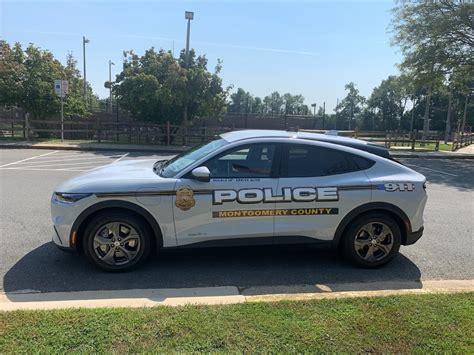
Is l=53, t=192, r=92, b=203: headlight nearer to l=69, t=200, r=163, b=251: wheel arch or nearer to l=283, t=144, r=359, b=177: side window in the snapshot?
l=69, t=200, r=163, b=251: wheel arch

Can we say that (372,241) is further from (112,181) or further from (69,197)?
(69,197)

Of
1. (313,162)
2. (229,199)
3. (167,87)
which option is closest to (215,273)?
(229,199)

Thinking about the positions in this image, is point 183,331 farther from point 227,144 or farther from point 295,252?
point 295,252

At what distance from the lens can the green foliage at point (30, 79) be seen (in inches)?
840

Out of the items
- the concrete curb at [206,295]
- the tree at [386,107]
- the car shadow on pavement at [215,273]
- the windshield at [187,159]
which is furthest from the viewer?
the tree at [386,107]

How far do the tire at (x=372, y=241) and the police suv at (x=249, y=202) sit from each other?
12mm

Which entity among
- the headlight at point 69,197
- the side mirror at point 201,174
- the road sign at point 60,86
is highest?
the road sign at point 60,86

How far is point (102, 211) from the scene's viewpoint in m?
4.28

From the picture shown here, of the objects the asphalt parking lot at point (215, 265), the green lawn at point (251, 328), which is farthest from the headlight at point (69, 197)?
the green lawn at point (251, 328)

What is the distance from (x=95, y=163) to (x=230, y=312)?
1220 cm

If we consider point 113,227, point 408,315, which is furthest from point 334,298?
point 113,227

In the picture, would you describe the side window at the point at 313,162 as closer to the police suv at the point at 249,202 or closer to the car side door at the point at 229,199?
the police suv at the point at 249,202

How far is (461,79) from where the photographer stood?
24.8 m

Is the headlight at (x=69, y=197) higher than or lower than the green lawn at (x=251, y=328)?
higher
